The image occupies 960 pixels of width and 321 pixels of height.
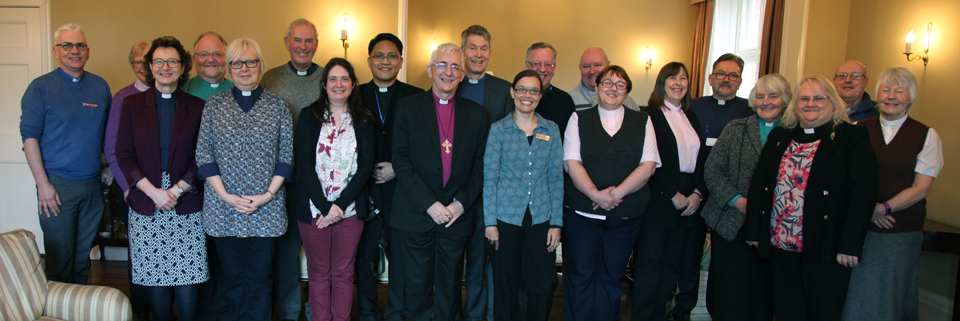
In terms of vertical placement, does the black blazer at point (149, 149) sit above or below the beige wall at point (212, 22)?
below

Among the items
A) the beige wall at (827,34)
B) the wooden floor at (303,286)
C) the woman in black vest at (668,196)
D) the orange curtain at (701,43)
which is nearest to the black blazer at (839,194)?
the woman in black vest at (668,196)

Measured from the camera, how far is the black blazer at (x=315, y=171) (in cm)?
260

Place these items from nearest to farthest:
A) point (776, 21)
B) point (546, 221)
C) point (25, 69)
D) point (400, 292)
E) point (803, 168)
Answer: point (803, 168), point (546, 221), point (400, 292), point (25, 69), point (776, 21)

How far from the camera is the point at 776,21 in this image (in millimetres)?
5664

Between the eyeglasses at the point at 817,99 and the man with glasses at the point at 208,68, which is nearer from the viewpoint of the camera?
the eyeglasses at the point at 817,99

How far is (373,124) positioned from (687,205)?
6.27ft

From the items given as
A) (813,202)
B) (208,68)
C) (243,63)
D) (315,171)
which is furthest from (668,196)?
(208,68)

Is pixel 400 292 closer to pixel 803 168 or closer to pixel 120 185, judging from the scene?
pixel 120 185

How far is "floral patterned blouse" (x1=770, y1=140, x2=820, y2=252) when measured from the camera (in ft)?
7.95

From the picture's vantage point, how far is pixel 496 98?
3041 mm

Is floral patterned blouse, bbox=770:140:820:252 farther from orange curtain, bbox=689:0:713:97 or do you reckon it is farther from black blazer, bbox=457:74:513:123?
orange curtain, bbox=689:0:713:97

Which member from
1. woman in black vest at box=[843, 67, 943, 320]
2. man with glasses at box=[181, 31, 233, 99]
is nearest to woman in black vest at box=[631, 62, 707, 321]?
woman in black vest at box=[843, 67, 943, 320]

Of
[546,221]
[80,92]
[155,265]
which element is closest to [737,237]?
[546,221]

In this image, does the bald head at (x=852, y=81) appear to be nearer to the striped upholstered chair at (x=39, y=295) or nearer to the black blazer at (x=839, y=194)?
the black blazer at (x=839, y=194)
